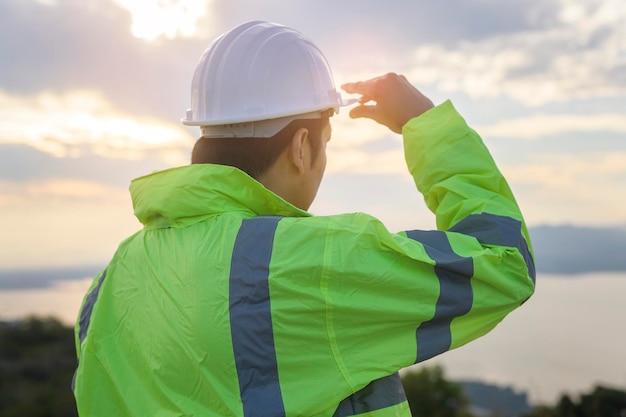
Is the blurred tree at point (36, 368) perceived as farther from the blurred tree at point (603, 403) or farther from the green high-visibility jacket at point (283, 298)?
the green high-visibility jacket at point (283, 298)

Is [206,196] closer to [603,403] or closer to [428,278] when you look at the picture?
[428,278]

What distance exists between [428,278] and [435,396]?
21.5 feet

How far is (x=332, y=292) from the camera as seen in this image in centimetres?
189

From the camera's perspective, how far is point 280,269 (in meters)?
1.87

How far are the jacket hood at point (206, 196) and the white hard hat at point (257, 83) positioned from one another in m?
0.26

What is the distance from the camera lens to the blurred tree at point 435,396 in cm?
806

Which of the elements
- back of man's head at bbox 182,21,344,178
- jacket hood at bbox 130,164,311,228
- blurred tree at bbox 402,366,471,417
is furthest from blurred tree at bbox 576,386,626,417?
jacket hood at bbox 130,164,311,228

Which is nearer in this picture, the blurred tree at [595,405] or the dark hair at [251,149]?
the dark hair at [251,149]

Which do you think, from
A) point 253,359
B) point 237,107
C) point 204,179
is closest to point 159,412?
point 253,359

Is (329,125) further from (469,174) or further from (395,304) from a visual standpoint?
(395,304)

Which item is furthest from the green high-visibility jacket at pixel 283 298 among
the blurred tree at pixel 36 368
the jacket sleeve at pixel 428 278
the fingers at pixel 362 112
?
the blurred tree at pixel 36 368

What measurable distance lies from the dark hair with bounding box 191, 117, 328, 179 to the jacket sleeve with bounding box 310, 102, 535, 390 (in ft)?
1.27

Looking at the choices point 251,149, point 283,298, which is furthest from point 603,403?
point 283,298

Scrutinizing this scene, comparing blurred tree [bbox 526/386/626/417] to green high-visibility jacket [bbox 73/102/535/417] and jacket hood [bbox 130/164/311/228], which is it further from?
jacket hood [bbox 130/164/311/228]
